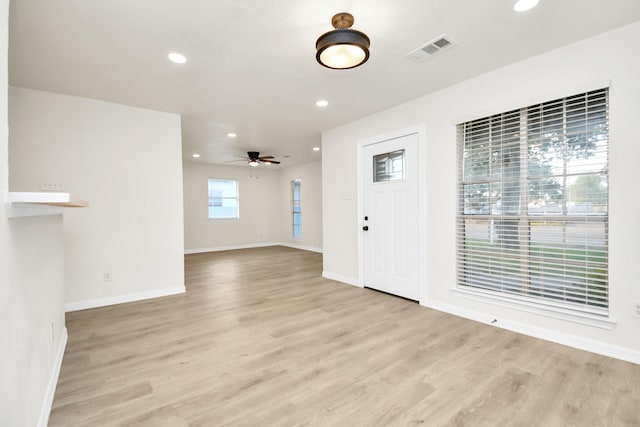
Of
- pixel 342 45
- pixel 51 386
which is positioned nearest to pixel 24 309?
pixel 51 386

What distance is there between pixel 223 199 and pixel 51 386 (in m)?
7.32

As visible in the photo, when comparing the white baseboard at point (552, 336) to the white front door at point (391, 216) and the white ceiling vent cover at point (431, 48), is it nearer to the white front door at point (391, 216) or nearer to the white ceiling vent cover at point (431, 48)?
the white front door at point (391, 216)

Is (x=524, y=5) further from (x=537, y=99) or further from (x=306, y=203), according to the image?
(x=306, y=203)

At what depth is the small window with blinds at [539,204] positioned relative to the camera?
247 cm

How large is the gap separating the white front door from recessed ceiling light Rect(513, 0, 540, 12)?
1734mm

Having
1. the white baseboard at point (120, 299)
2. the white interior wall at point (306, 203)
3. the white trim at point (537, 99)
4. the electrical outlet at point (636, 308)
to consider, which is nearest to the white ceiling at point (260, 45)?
the white trim at point (537, 99)

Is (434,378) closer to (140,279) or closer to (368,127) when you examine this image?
(368,127)

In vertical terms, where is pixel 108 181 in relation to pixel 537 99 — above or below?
below

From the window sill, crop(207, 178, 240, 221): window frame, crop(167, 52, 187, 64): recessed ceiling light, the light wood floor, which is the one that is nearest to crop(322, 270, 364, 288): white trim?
the light wood floor

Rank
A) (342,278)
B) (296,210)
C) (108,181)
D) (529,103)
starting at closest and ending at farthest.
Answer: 1. (529,103)
2. (108,181)
3. (342,278)
4. (296,210)

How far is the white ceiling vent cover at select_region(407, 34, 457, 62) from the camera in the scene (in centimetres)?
245

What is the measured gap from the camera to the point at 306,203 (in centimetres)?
885

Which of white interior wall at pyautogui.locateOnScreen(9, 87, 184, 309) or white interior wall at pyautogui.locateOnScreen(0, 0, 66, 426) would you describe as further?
white interior wall at pyautogui.locateOnScreen(9, 87, 184, 309)

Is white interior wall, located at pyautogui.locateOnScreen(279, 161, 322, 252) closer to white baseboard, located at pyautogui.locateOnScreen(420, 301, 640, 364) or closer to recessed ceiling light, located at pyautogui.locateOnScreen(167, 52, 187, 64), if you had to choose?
white baseboard, located at pyautogui.locateOnScreen(420, 301, 640, 364)
